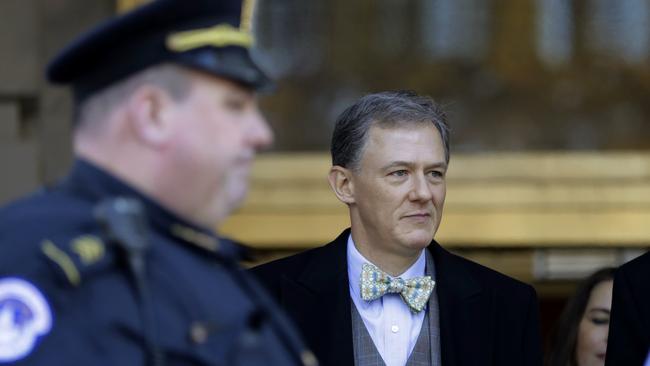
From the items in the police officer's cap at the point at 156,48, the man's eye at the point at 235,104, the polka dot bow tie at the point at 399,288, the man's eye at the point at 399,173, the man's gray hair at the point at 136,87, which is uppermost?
the police officer's cap at the point at 156,48

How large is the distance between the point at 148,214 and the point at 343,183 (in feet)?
7.05

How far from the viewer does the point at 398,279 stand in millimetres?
4551

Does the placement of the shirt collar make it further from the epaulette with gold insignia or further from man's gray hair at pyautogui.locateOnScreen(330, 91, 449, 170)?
the epaulette with gold insignia

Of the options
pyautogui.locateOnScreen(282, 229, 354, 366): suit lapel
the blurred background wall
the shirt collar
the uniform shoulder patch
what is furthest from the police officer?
the blurred background wall

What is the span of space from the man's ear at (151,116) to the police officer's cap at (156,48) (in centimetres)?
7

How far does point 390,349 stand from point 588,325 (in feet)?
4.91

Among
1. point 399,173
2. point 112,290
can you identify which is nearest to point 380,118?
point 399,173

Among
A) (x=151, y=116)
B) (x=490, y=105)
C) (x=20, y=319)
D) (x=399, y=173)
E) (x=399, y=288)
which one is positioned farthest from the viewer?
(x=490, y=105)

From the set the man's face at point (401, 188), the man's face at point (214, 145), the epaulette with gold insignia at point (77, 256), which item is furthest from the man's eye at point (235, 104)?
the man's face at point (401, 188)

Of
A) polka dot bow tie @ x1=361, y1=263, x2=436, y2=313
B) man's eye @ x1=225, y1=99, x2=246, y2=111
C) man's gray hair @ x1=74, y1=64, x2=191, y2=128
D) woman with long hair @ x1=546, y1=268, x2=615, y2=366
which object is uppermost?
man's gray hair @ x1=74, y1=64, x2=191, y2=128

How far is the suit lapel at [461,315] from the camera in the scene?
4484 millimetres

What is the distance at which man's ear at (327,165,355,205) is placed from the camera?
188 inches

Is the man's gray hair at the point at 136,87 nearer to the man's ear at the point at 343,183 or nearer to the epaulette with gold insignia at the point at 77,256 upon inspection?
the epaulette with gold insignia at the point at 77,256

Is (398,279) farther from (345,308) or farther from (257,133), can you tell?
(257,133)
